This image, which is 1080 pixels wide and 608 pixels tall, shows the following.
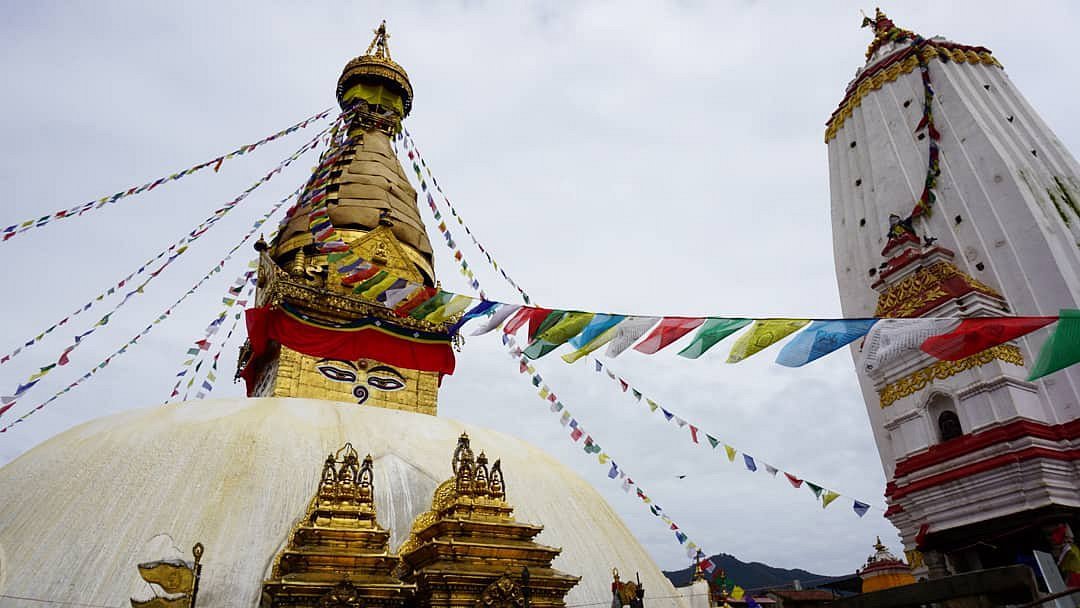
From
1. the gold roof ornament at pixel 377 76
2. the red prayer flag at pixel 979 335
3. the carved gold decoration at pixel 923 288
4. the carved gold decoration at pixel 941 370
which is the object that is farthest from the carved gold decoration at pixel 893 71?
the red prayer flag at pixel 979 335

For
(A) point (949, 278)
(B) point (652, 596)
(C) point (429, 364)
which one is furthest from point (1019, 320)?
(C) point (429, 364)

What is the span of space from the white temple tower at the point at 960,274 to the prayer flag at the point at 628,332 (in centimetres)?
179

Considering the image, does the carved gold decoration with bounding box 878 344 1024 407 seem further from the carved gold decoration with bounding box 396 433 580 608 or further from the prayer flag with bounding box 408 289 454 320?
the prayer flag with bounding box 408 289 454 320

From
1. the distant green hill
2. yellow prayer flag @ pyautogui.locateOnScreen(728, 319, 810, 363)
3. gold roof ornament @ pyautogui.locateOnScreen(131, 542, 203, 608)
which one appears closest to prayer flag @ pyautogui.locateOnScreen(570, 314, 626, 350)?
yellow prayer flag @ pyautogui.locateOnScreen(728, 319, 810, 363)

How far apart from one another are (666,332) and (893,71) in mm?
16580

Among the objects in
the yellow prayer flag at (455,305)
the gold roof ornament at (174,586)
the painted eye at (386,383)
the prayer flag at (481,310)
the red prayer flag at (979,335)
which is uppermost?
the painted eye at (386,383)

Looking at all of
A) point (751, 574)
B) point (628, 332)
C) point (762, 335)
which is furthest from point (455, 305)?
point (751, 574)

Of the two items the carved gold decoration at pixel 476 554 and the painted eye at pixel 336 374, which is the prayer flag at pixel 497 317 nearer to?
the carved gold decoration at pixel 476 554

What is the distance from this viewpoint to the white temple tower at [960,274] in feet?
33.3

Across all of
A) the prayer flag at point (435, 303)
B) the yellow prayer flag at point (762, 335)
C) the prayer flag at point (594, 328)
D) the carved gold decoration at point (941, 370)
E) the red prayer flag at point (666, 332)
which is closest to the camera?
the yellow prayer flag at point (762, 335)

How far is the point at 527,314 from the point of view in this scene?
6723 millimetres

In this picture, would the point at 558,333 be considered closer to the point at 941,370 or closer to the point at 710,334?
the point at 710,334

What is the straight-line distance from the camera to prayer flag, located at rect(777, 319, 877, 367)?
4953 mm

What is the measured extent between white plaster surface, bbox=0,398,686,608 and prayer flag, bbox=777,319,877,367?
369cm
